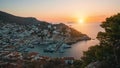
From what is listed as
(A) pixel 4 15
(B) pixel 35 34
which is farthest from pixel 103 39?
(A) pixel 4 15

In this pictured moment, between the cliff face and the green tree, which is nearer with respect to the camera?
the green tree

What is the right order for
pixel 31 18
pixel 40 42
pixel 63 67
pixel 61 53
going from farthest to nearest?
pixel 31 18 → pixel 40 42 → pixel 61 53 → pixel 63 67

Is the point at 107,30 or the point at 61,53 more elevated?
the point at 107,30

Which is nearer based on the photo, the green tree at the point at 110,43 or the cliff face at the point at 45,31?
the green tree at the point at 110,43

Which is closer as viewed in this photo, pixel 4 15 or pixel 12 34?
pixel 12 34

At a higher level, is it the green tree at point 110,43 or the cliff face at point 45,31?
the cliff face at point 45,31

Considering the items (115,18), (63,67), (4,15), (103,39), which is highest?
(4,15)

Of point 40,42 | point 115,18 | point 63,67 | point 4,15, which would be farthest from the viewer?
point 4,15

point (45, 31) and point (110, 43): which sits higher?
point (45, 31)

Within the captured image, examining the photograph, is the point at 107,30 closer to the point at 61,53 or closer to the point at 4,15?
the point at 61,53

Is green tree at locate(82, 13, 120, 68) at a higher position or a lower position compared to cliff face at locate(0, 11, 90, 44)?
lower

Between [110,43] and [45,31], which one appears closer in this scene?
[110,43]
